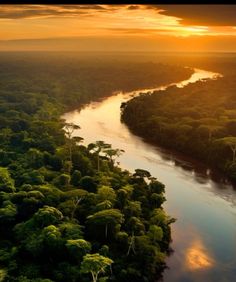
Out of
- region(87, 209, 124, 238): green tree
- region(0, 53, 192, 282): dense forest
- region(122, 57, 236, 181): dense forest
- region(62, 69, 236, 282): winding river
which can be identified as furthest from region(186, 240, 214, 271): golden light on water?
region(122, 57, 236, 181): dense forest

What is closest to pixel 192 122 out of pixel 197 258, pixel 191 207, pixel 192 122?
pixel 192 122

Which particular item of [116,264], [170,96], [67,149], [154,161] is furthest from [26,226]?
[170,96]

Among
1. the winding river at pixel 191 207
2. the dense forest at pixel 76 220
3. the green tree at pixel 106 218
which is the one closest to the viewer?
the dense forest at pixel 76 220

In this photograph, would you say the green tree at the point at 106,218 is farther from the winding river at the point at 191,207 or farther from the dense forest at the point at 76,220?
the winding river at the point at 191,207

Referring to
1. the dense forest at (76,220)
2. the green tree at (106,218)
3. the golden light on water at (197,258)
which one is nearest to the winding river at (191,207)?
the golden light on water at (197,258)

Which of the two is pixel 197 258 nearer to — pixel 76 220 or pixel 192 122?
pixel 76 220

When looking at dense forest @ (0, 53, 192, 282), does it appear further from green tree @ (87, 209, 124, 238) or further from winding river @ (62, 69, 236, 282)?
winding river @ (62, 69, 236, 282)
